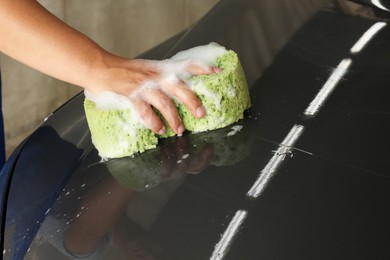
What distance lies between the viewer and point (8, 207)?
0.89m

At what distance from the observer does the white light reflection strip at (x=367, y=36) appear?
105cm

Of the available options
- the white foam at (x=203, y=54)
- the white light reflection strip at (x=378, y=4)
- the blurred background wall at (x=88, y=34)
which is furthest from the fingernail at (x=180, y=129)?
the blurred background wall at (x=88, y=34)

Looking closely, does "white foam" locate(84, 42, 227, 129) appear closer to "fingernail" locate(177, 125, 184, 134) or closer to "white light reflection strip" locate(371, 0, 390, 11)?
"fingernail" locate(177, 125, 184, 134)

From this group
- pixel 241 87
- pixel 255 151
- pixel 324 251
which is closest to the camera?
pixel 324 251

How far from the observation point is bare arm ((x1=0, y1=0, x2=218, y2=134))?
0.94 meters

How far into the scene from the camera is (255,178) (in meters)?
0.79

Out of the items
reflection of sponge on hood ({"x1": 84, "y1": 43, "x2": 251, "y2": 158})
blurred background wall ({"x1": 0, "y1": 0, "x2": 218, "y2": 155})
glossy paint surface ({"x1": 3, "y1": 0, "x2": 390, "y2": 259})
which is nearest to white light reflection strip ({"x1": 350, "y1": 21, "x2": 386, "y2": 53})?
glossy paint surface ({"x1": 3, "y1": 0, "x2": 390, "y2": 259})

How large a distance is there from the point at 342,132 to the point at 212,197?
21cm

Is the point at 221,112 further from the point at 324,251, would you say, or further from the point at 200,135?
the point at 324,251

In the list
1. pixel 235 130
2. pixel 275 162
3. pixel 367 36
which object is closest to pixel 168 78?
pixel 235 130

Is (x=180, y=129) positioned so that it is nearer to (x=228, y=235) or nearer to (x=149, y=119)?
(x=149, y=119)

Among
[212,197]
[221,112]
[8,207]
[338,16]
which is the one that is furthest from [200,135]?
[338,16]

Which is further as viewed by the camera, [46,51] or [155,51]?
[155,51]

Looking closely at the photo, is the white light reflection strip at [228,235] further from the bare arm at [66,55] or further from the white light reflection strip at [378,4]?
the white light reflection strip at [378,4]
